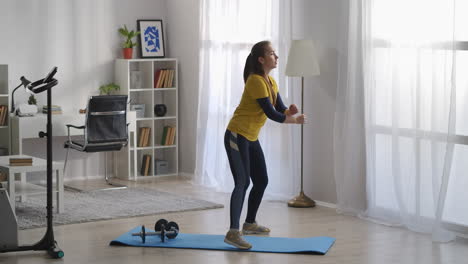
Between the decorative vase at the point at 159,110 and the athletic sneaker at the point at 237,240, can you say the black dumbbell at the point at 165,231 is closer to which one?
the athletic sneaker at the point at 237,240

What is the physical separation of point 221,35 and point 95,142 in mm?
1632

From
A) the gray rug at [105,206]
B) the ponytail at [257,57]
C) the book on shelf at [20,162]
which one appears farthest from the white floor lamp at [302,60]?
the book on shelf at [20,162]

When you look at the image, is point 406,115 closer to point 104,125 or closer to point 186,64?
point 104,125

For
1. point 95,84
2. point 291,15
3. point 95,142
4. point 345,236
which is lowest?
point 345,236

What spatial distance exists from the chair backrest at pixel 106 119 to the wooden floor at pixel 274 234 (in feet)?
4.55

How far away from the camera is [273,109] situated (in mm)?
5422

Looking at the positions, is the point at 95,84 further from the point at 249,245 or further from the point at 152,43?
the point at 249,245

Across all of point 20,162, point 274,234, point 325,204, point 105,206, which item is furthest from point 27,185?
point 325,204

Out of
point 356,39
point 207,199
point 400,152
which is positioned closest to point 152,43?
point 207,199

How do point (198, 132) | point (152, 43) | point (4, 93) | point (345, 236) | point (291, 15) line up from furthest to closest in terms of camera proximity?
point (152, 43)
point (198, 132)
point (4, 93)
point (291, 15)
point (345, 236)

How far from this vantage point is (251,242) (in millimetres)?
5742

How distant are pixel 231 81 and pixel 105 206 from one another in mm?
1822

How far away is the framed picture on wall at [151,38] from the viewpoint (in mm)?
9117

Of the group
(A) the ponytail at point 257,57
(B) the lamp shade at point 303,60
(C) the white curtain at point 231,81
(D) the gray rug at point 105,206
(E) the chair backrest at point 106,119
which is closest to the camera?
(A) the ponytail at point 257,57
